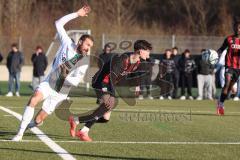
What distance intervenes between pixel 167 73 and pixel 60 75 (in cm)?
1486

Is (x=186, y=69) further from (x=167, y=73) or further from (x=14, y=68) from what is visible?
(x=14, y=68)

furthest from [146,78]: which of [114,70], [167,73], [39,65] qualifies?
[114,70]

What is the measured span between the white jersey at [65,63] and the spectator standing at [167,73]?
14.2 meters

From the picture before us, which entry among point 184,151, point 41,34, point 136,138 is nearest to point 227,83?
point 136,138

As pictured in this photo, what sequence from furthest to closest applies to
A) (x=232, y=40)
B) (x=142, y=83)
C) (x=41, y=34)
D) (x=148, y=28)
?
1. (x=148, y=28)
2. (x=41, y=34)
3. (x=142, y=83)
4. (x=232, y=40)

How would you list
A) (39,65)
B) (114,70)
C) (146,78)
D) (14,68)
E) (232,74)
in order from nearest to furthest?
(114,70)
(232,74)
(146,78)
(14,68)
(39,65)

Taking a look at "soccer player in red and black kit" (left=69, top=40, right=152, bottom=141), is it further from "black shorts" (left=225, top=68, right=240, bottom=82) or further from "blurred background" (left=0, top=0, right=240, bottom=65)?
"blurred background" (left=0, top=0, right=240, bottom=65)

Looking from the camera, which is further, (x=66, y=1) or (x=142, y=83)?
(x=66, y=1)

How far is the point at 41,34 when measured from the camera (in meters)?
44.4

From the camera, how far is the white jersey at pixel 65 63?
10328 mm

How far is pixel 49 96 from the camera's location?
1048 centimetres

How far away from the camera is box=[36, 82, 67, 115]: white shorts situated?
10.3m

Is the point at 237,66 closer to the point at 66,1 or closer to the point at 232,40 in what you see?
the point at 232,40

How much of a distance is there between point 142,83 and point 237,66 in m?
8.50
